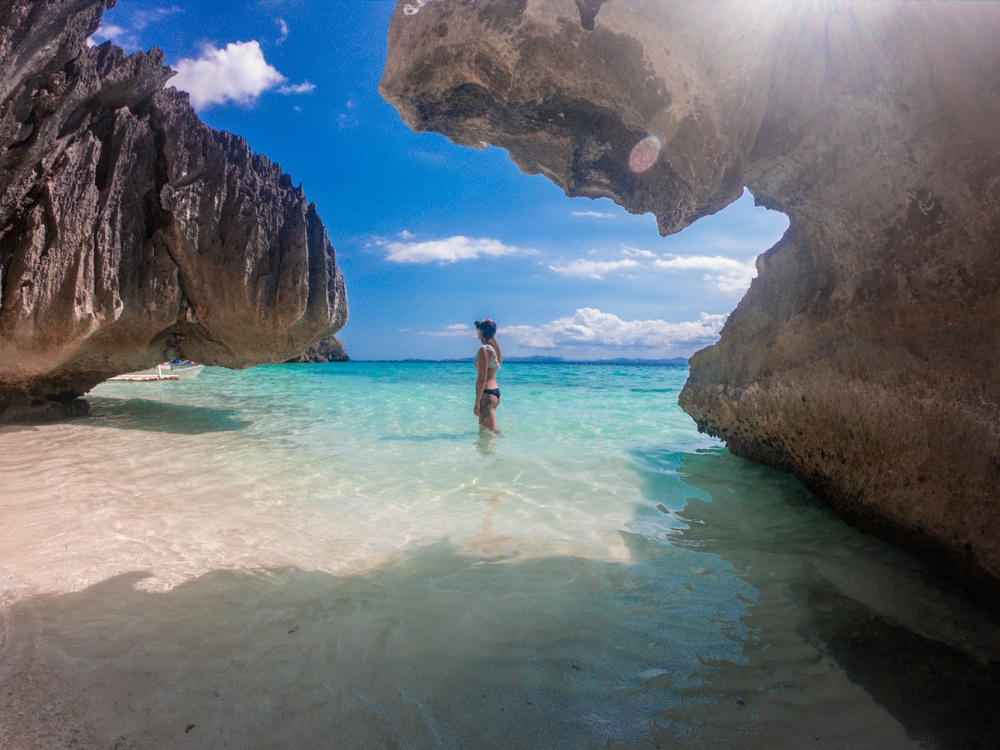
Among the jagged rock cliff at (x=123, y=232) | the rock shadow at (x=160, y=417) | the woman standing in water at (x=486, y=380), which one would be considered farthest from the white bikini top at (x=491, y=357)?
the rock shadow at (x=160, y=417)

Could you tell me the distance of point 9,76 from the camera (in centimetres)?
361

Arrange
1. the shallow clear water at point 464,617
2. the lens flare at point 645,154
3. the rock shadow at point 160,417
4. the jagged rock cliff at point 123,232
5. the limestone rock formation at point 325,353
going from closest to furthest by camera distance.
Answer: the shallow clear water at point 464,617 < the lens flare at point 645,154 < the jagged rock cliff at point 123,232 < the rock shadow at point 160,417 < the limestone rock formation at point 325,353

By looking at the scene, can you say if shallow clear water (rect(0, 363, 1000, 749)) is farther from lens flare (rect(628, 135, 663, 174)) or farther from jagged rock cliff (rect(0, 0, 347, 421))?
lens flare (rect(628, 135, 663, 174))

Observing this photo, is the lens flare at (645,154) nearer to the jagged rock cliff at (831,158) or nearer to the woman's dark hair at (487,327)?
the jagged rock cliff at (831,158)

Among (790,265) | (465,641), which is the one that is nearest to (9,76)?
(465,641)

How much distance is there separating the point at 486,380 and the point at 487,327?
2.72 feet

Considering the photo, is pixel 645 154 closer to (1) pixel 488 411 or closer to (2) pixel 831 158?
(2) pixel 831 158

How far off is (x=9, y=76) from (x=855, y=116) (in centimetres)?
583

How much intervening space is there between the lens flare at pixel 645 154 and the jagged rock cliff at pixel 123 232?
176 inches

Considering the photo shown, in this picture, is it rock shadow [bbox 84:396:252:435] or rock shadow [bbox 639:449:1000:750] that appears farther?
rock shadow [bbox 84:396:252:435]

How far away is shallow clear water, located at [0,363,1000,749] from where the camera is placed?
1577 mm

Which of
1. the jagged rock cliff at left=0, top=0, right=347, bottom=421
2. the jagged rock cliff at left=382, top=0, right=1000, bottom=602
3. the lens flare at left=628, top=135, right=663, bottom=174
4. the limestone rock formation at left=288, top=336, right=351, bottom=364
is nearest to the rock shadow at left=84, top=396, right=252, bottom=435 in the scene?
the jagged rock cliff at left=0, top=0, right=347, bottom=421

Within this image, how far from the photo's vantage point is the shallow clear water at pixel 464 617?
1.58 metres

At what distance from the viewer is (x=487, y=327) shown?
754 cm
